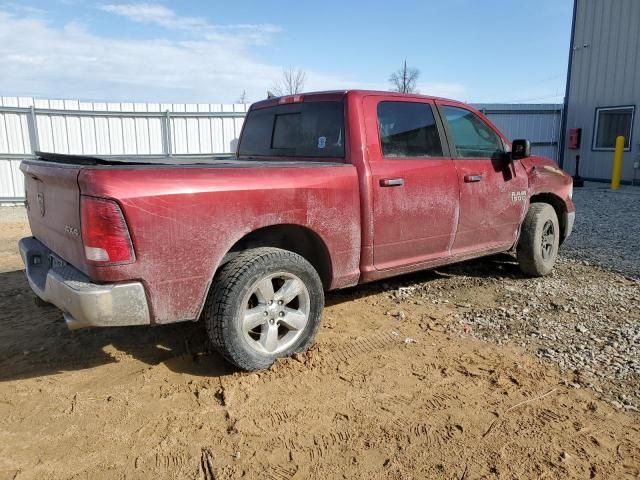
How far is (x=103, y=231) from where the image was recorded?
2.66m

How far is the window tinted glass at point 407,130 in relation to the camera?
157 inches

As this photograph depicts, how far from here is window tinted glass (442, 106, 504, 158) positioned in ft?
15.0

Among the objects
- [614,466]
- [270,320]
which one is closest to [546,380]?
[614,466]

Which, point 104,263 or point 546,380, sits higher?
point 104,263

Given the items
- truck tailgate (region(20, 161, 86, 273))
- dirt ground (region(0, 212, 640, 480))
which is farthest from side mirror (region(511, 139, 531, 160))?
truck tailgate (region(20, 161, 86, 273))

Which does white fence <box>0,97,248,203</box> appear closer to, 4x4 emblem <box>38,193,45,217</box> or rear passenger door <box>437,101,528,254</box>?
4x4 emblem <box>38,193,45,217</box>

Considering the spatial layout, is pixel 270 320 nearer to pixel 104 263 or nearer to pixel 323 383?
pixel 323 383

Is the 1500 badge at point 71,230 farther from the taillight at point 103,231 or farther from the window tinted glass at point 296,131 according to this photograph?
the window tinted glass at point 296,131

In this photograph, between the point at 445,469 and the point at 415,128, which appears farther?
the point at 415,128

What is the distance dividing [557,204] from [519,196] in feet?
3.45

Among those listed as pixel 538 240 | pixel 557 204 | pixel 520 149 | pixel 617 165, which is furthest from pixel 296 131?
pixel 617 165

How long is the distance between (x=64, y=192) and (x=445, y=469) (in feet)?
8.44

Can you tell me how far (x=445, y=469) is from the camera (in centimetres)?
239

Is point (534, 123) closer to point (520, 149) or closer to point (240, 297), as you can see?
point (520, 149)
